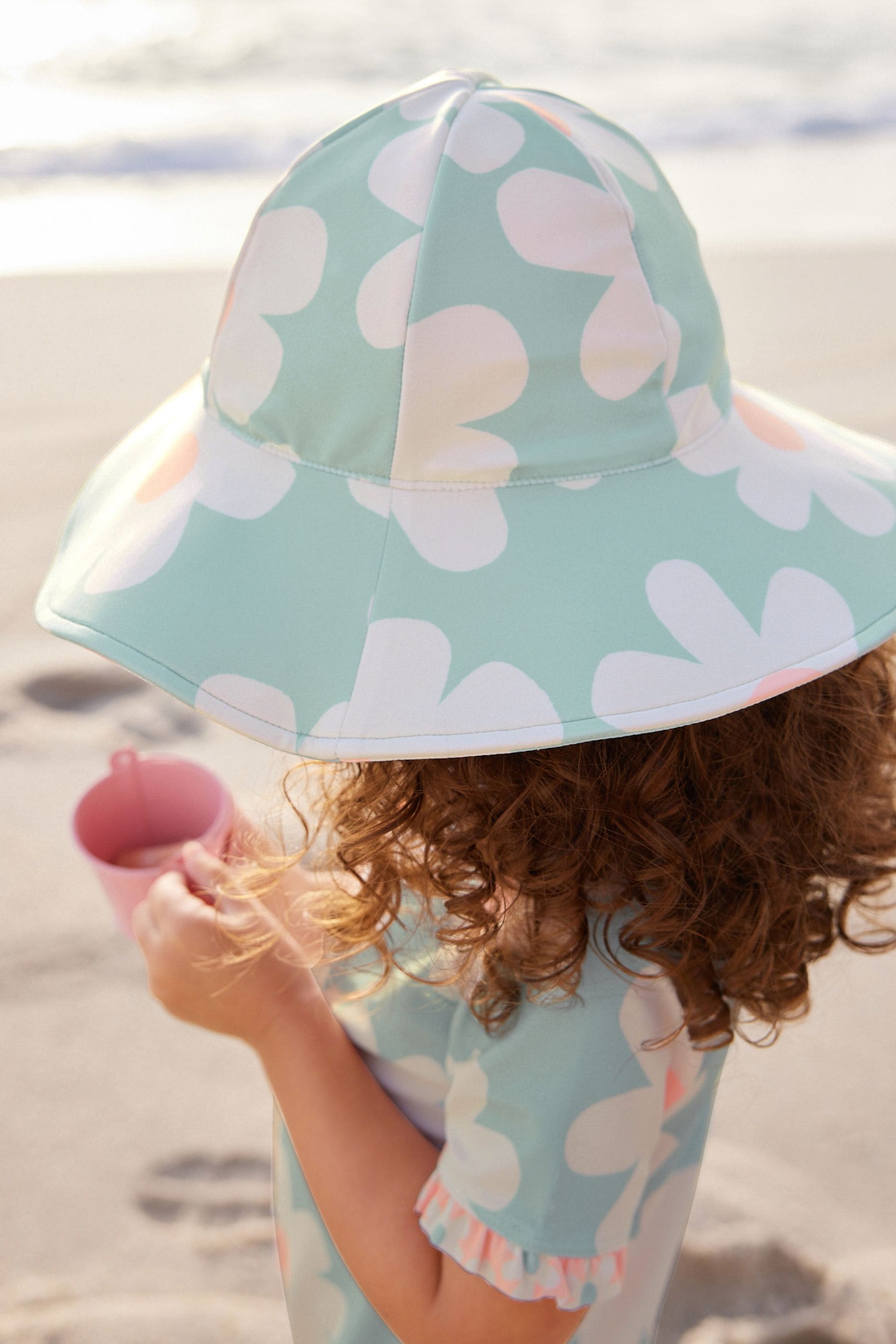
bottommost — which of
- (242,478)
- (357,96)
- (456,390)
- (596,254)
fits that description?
(242,478)

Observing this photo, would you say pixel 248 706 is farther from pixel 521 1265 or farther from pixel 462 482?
pixel 521 1265

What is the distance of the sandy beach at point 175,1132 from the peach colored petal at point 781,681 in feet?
1.93

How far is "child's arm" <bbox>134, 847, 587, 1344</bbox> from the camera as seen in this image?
96 centimetres

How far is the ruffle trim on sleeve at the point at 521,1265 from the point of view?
2.96 feet

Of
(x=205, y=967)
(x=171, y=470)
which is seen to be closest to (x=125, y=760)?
(x=205, y=967)

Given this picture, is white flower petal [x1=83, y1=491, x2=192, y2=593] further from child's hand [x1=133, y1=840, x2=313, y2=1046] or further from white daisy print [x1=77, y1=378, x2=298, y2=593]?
child's hand [x1=133, y1=840, x2=313, y2=1046]

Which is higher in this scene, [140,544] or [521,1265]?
[140,544]

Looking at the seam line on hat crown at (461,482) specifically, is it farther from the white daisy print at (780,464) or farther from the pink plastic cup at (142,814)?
the pink plastic cup at (142,814)

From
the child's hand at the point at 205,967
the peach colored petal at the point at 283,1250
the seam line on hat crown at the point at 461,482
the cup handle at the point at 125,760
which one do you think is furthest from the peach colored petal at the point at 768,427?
the peach colored petal at the point at 283,1250

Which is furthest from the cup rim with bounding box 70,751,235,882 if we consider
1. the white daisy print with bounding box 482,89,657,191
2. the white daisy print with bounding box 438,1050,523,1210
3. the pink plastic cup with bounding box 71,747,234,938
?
the white daisy print with bounding box 482,89,657,191

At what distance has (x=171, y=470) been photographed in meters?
0.93

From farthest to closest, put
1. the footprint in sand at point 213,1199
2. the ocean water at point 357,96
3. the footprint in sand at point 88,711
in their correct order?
the ocean water at point 357,96, the footprint in sand at point 88,711, the footprint in sand at point 213,1199

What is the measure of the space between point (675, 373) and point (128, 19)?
349 inches

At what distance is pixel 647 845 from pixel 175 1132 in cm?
128
